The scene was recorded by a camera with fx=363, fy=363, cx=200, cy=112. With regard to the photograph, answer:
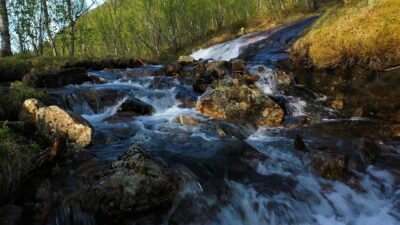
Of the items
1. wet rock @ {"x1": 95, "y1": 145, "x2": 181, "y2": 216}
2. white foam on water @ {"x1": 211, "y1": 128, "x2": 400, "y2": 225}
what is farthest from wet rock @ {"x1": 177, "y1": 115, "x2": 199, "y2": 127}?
wet rock @ {"x1": 95, "y1": 145, "x2": 181, "y2": 216}

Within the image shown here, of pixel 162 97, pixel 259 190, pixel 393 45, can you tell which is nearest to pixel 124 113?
pixel 162 97

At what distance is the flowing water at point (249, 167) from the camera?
6911 mm

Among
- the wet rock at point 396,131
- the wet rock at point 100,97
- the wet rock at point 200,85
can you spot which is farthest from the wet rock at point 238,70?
the wet rock at point 396,131

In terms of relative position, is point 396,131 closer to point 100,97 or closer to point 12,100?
point 100,97

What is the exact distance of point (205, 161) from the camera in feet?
27.5

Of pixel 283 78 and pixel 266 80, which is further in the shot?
pixel 266 80

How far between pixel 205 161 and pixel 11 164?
402cm

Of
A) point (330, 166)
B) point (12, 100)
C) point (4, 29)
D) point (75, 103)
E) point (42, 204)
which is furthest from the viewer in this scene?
point (4, 29)

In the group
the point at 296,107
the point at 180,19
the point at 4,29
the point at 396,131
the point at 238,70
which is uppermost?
the point at 180,19

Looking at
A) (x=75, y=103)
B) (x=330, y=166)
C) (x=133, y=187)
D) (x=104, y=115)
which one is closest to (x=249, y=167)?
(x=330, y=166)

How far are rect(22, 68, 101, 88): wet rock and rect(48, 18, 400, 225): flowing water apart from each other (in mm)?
2452

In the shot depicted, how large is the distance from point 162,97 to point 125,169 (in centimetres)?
816

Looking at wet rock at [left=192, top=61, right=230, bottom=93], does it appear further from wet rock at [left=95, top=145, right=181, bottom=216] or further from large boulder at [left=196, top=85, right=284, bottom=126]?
wet rock at [left=95, top=145, right=181, bottom=216]

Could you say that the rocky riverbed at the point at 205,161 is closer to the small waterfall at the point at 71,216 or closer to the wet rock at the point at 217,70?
the small waterfall at the point at 71,216
